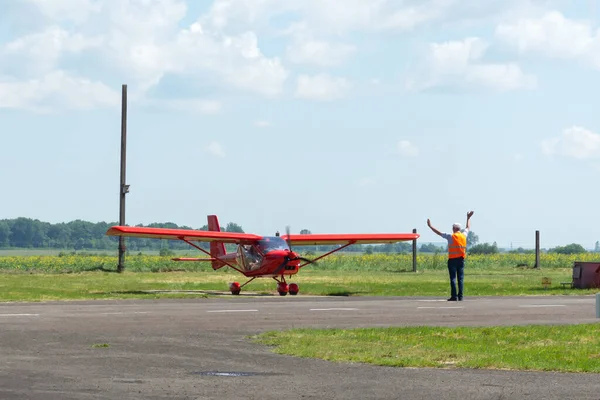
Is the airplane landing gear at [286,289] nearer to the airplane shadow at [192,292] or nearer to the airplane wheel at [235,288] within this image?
the airplane shadow at [192,292]

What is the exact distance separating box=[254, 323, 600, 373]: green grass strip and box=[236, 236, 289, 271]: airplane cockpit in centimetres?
1513

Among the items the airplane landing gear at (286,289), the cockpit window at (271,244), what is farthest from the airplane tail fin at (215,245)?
the airplane landing gear at (286,289)

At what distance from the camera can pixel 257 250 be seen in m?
33.4

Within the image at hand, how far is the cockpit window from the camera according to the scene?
32.9 metres

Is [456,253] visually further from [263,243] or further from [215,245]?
[215,245]

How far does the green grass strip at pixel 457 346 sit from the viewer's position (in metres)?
13.5

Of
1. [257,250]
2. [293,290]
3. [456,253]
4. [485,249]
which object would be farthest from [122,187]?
[485,249]

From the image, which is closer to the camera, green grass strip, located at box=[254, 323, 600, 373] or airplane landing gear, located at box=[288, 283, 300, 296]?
green grass strip, located at box=[254, 323, 600, 373]

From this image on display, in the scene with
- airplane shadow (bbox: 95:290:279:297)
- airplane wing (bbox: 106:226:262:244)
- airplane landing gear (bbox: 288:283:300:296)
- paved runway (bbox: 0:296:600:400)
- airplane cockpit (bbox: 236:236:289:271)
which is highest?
airplane wing (bbox: 106:226:262:244)

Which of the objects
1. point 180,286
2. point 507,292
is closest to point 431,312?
point 507,292

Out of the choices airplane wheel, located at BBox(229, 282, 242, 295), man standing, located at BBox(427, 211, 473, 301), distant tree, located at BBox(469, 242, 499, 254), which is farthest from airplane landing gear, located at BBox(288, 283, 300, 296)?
distant tree, located at BBox(469, 242, 499, 254)

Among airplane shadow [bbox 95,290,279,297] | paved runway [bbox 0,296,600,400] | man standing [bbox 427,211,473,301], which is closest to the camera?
paved runway [bbox 0,296,600,400]

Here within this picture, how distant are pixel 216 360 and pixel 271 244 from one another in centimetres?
1945

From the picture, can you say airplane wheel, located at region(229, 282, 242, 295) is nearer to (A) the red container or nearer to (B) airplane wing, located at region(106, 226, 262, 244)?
(B) airplane wing, located at region(106, 226, 262, 244)
